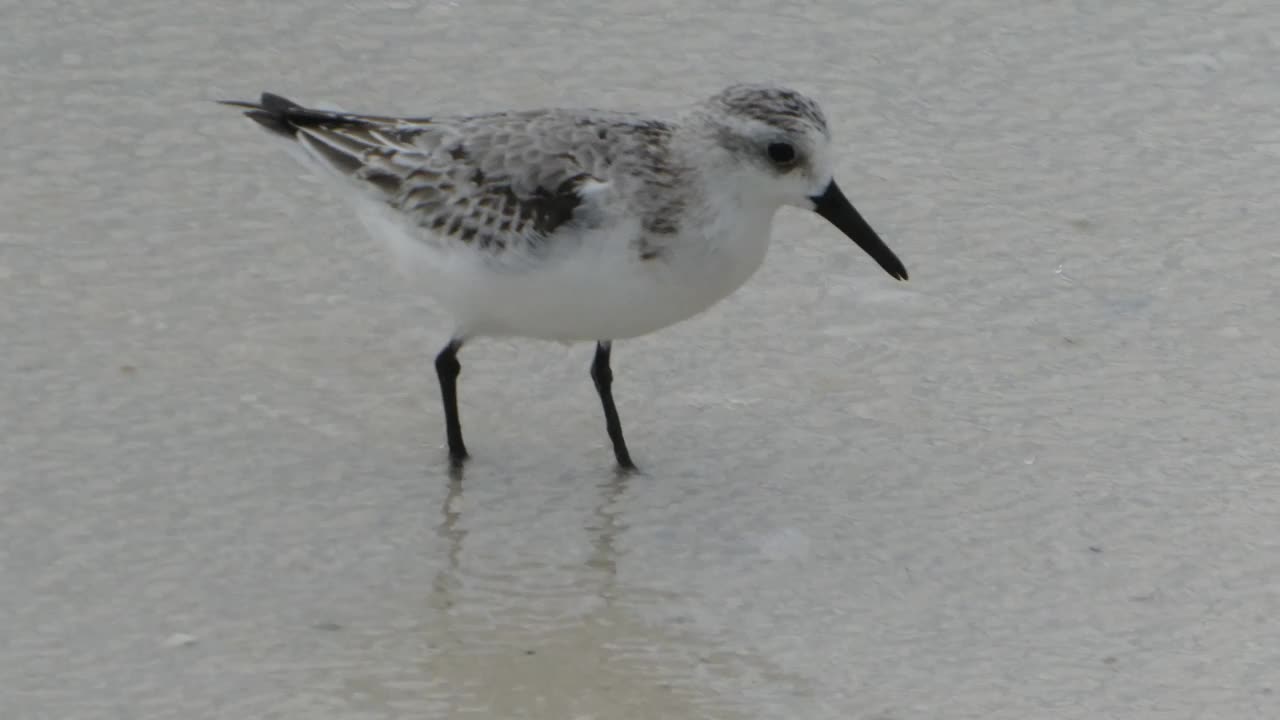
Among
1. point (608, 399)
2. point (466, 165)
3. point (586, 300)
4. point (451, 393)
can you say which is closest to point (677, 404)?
point (608, 399)

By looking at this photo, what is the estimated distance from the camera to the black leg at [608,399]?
5.24 metres

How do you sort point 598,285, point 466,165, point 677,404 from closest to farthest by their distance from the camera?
point 598,285 < point 466,165 < point 677,404

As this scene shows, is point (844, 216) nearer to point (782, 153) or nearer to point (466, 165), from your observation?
point (782, 153)

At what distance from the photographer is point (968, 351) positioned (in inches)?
223

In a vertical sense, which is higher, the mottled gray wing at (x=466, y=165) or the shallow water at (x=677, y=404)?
the mottled gray wing at (x=466, y=165)

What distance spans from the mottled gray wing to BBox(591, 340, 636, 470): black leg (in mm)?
446

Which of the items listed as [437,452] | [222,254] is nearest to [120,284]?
[222,254]

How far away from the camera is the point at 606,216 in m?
4.86

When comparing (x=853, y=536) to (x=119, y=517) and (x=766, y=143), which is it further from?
(x=119, y=517)

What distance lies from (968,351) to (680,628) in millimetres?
1445

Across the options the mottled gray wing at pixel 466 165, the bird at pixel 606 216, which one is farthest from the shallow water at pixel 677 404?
the mottled gray wing at pixel 466 165

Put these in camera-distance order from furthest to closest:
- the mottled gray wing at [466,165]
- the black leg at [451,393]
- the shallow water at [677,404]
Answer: the black leg at [451,393] → the mottled gray wing at [466,165] → the shallow water at [677,404]

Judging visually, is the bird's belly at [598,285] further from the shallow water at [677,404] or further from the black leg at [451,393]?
the shallow water at [677,404]

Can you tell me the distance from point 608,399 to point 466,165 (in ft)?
2.23
